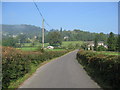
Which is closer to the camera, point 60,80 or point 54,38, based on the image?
point 60,80

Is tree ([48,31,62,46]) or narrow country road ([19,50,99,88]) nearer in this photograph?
narrow country road ([19,50,99,88])

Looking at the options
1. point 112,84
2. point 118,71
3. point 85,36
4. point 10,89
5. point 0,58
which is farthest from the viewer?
point 85,36

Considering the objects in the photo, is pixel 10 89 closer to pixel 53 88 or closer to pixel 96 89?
pixel 53 88

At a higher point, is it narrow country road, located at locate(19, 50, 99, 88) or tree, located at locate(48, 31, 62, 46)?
tree, located at locate(48, 31, 62, 46)

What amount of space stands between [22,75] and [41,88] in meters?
4.33

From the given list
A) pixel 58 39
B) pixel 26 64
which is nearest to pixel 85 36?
pixel 58 39

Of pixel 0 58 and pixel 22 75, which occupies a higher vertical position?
pixel 0 58

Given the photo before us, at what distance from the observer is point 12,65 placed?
382 inches

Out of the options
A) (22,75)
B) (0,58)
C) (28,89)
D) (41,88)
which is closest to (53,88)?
(41,88)

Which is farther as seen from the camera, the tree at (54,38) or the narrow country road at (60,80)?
the tree at (54,38)

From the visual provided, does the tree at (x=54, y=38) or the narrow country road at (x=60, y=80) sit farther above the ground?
the tree at (x=54, y=38)

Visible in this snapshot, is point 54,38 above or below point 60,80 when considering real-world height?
above

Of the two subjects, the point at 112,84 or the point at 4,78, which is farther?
the point at 4,78

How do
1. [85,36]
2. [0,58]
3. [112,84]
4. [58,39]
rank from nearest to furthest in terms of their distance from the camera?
[112,84], [0,58], [58,39], [85,36]
